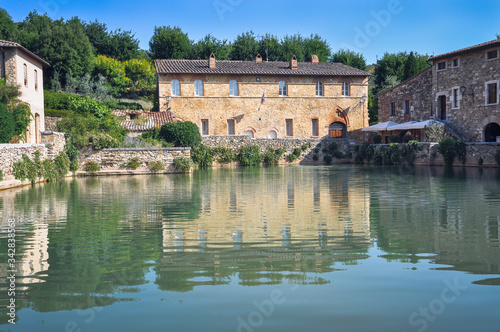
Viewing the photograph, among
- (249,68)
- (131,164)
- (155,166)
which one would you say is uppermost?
(249,68)

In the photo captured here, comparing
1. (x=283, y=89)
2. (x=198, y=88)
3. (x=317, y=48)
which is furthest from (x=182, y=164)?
(x=317, y=48)

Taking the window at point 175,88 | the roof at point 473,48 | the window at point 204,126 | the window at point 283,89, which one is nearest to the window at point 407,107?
the roof at point 473,48

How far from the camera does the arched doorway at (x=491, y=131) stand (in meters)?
30.3

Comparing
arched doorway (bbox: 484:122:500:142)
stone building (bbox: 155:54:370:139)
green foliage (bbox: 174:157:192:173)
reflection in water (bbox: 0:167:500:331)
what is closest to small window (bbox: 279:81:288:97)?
stone building (bbox: 155:54:370:139)

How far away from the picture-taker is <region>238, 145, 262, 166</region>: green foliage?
3321cm

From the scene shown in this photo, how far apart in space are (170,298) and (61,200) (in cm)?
956

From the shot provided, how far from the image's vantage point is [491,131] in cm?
3059

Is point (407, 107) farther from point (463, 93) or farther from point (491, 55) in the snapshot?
point (491, 55)

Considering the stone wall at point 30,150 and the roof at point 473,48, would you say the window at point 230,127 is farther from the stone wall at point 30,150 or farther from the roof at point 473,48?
the stone wall at point 30,150

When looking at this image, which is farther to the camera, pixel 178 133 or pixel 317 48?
pixel 317 48

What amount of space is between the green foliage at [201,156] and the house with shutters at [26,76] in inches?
350

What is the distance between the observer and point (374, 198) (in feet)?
42.4

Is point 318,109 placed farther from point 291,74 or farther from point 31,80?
point 31,80

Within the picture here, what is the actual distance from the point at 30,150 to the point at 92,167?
6.24 meters
